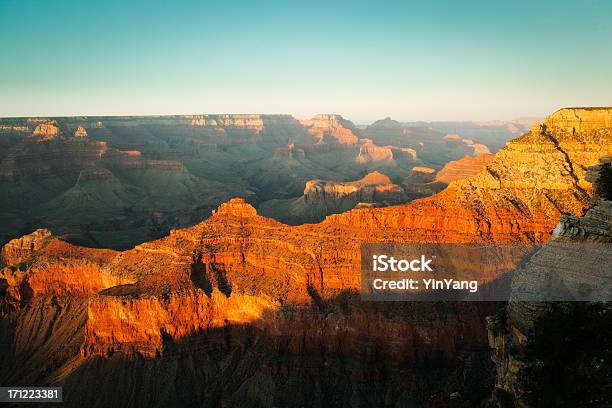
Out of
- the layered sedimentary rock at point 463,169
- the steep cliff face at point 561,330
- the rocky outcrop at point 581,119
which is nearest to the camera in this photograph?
the steep cliff face at point 561,330

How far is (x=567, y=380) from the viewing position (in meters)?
14.8

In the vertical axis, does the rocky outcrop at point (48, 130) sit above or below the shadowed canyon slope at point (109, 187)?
above

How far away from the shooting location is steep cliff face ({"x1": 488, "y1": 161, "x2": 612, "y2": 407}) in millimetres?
14617

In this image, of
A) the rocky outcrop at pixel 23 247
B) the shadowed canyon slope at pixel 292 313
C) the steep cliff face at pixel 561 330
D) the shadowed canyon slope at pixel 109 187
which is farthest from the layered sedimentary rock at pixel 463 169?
the steep cliff face at pixel 561 330

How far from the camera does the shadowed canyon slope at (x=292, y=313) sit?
1336 inches

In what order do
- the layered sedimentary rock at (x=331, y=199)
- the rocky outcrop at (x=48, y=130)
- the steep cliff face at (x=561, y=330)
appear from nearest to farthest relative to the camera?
the steep cliff face at (x=561, y=330) < the layered sedimentary rock at (x=331, y=199) < the rocky outcrop at (x=48, y=130)

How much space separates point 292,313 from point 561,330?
22757 millimetres

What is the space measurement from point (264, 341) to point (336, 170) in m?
161

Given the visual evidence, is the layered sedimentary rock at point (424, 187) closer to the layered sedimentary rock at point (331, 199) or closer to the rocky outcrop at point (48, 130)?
the layered sedimentary rock at point (331, 199)

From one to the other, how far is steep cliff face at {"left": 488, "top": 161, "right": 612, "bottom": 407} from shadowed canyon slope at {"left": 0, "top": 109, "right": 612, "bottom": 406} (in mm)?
12318

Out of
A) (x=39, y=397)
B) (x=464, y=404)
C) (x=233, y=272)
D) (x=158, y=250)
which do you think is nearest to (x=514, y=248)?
(x=464, y=404)

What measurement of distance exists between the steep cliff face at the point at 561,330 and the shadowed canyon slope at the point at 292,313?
1232 cm

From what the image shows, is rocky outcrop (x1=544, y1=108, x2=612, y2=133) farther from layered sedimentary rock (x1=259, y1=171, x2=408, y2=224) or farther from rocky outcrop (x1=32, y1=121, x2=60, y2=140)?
rocky outcrop (x1=32, y1=121, x2=60, y2=140)

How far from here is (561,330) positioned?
15078 millimetres
